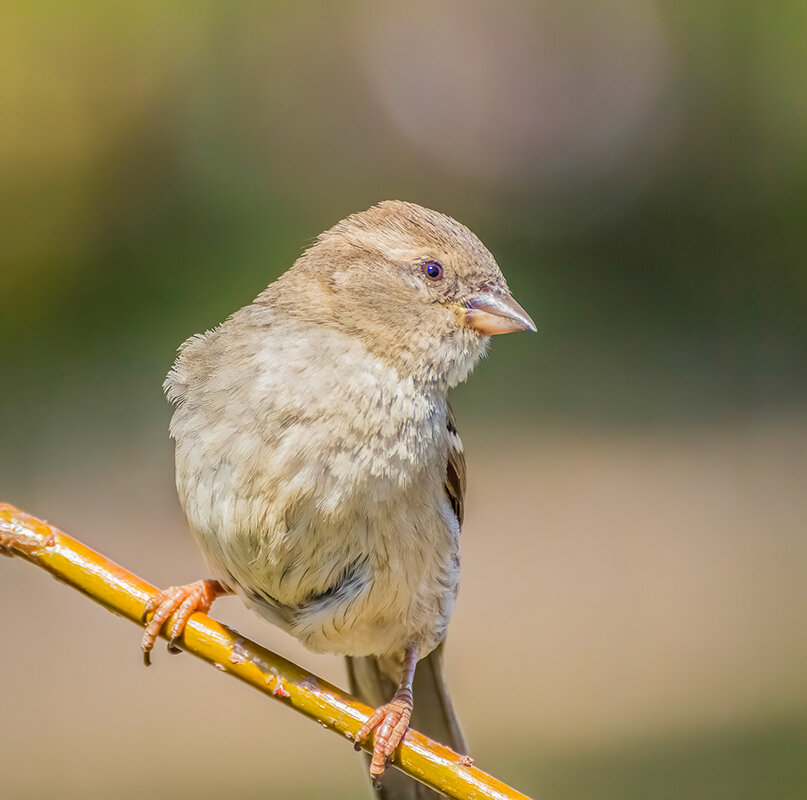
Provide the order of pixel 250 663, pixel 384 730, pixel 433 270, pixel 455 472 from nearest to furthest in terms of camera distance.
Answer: pixel 250 663 → pixel 433 270 → pixel 384 730 → pixel 455 472

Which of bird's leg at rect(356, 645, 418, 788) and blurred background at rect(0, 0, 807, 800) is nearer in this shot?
bird's leg at rect(356, 645, 418, 788)

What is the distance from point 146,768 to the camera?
3604 millimetres

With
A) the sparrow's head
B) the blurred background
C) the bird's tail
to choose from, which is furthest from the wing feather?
the blurred background

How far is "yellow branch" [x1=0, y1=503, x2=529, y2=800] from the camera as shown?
1.34 m

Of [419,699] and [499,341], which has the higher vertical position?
[499,341]

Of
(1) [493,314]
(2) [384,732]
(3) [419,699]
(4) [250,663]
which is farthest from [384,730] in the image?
(1) [493,314]

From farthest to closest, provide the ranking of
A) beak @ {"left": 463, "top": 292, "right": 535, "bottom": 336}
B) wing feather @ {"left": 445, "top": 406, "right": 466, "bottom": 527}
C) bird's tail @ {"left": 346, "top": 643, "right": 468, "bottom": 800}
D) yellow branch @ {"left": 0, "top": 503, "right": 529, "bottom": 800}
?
bird's tail @ {"left": 346, "top": 643, "right": 468, "bottom": 800}, wing feather @ {"left": 445, "top": 406, "right": 466, "bottom": 527}, beak @ {"left": 463, "top": 292, "right": 535, "bottom": 336}, yellow branch @ {"left": 0, "top": 503, "right": 529, "bottom": 800}

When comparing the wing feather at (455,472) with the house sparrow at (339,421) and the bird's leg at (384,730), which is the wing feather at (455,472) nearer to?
the house sparrow at (339,421)

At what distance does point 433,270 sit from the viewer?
151cm

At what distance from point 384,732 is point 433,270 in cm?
72

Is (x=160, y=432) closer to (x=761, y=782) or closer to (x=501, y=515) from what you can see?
(x=501, y=515)

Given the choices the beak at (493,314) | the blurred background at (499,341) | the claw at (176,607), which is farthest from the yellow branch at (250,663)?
the blurred background at (499,341)

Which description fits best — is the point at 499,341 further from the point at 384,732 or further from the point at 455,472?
the point at 384,732

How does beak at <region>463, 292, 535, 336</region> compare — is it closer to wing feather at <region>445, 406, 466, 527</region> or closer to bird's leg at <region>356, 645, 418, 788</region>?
wing feather at <region>445, 406, 466, 527</region>
